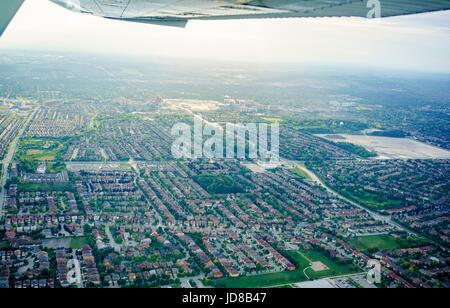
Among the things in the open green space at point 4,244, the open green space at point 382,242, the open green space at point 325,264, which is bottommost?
the open green space at point 382,242

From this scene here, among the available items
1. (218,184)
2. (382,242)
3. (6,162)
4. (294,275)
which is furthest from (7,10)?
(6,162)

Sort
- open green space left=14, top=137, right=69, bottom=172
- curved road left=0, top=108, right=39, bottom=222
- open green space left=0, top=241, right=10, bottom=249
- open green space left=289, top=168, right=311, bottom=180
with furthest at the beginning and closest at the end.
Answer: open green space left=289, top=168, right=311, bottom=180, open green space left=14, top=137, right=69, bottom=172, curved road left=0, top=108, right=39, bottom=222, open green space left=0, top=241, right=10, bottom=249

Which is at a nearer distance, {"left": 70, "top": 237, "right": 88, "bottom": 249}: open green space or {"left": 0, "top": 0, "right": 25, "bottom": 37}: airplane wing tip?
{"left": 0, "top": 0, "right": 25, "bottom": 37}: airplane wing tip

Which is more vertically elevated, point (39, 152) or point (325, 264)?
point (39, 152)

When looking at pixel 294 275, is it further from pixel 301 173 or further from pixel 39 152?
pixel 39 152

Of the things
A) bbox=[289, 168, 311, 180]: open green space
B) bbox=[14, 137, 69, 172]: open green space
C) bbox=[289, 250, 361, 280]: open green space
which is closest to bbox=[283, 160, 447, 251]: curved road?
bbox=[289, 168, 311, 180]: open green space

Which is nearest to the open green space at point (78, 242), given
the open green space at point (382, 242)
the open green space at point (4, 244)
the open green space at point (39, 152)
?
the open green space at point (4, 244)

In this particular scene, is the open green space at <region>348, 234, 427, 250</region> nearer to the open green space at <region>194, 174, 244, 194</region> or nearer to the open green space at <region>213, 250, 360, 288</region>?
the open green space at <region>213, 250, 360, 288</region>

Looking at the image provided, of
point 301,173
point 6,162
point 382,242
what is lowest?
point 382,242

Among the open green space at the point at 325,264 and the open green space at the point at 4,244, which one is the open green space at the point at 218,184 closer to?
the open green space at the point at 325,264

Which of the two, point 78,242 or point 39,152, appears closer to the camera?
point 78,242
